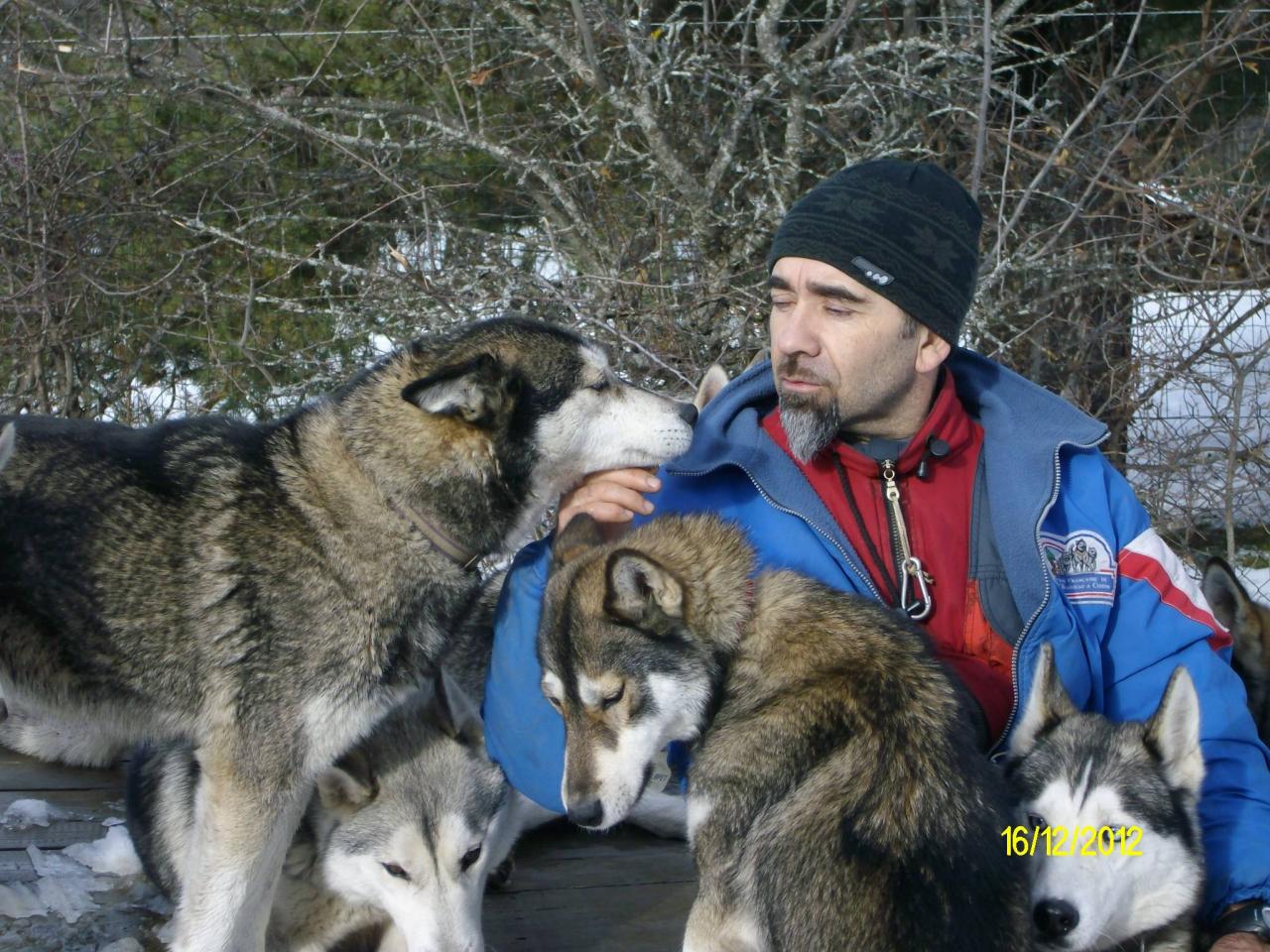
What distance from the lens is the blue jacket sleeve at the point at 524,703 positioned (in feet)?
9.45

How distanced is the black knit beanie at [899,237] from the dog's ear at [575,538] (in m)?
0.82

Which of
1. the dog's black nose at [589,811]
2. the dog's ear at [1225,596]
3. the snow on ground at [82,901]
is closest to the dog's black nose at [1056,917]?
the dog's black nose at [589,811]

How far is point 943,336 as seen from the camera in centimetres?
306

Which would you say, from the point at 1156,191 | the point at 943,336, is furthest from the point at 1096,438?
the point at 1156,191

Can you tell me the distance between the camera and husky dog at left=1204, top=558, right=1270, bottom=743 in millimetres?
3443

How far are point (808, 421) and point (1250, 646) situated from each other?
1.50 m

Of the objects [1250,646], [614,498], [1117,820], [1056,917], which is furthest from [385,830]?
[1250,646]

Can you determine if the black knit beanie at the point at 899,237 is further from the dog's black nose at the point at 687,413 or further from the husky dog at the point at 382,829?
the husky dog at the point at 382,829

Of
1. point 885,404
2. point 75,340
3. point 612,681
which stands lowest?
point 75,340

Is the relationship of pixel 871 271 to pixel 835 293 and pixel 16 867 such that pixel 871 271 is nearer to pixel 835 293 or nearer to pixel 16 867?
pixel 835 293

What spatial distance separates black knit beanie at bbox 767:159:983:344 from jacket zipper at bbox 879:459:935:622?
1.29 feet

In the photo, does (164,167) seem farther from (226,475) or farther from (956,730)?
(956,730)

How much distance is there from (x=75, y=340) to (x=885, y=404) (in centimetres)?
514
